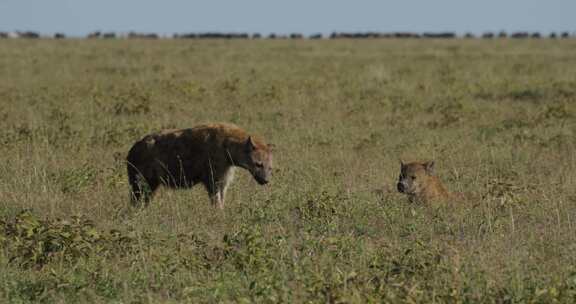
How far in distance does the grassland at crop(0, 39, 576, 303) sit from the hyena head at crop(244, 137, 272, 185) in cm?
20

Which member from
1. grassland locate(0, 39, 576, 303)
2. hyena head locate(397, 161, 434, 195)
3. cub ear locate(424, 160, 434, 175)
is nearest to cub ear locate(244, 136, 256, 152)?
grassland locate(0, 39, 576, 303)

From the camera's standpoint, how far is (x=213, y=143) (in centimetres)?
916

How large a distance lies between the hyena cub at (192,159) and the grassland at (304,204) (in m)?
0.24

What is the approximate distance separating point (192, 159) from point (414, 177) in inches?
88.1

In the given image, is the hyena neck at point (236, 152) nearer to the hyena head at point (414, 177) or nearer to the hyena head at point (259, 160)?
the hyena head at point (259, 160)

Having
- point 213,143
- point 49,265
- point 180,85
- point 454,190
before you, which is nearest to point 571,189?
point 454,190

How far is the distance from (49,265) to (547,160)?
7.11 metres

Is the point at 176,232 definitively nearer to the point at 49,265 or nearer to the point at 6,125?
the point at 49,265

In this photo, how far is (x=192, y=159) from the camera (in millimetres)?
9109

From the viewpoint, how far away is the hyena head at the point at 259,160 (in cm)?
911

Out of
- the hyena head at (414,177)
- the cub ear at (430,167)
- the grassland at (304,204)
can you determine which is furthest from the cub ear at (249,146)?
the cub ear at (430,167)

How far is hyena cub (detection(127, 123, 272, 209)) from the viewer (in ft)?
29.8

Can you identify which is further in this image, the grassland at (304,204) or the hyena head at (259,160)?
the hyena head at (259,160)

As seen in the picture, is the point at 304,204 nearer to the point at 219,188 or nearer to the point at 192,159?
the point at 219,188
